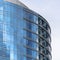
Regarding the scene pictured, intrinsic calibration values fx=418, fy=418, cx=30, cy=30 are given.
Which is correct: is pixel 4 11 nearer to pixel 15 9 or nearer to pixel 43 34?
pixel 15 9

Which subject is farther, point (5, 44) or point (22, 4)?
point (22, 4)

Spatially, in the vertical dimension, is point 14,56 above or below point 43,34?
below

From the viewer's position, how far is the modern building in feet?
407

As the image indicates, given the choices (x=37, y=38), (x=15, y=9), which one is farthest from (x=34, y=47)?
(x=15, y=9)

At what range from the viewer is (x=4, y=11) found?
4975 inches

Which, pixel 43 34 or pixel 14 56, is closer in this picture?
pixel 14 56

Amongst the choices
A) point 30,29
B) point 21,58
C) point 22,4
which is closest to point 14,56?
point 21,58

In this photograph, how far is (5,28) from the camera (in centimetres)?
12512

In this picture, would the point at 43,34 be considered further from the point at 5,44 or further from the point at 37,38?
the point at 5,44

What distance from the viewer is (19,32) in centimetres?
12650

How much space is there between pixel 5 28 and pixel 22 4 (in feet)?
42.2

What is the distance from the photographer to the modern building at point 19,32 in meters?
124

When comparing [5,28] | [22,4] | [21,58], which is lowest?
[21,58]

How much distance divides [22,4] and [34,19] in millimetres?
6786
